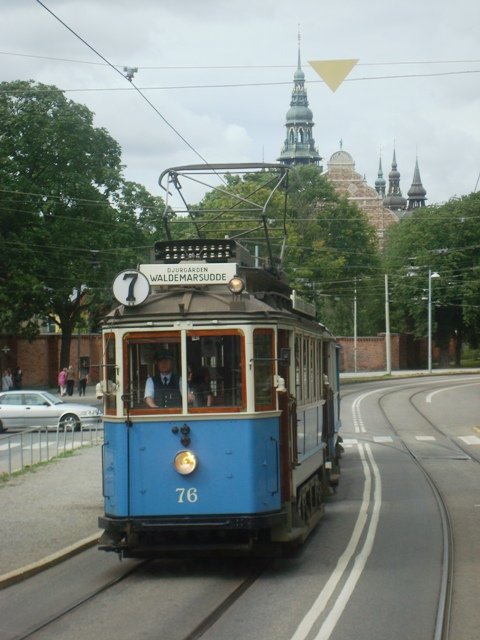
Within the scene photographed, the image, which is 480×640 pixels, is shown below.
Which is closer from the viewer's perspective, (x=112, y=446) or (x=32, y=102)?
(x=112, y=446)

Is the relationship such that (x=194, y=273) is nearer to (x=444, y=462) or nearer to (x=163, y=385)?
(x=163, y=385)

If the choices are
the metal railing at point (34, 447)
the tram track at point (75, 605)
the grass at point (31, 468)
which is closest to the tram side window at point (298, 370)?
the tram track at point (75, 605)

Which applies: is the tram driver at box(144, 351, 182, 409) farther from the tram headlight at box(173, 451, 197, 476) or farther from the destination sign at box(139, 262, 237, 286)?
the destination sign at box(139, 262, 237, 286)

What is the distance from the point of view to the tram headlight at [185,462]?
36.1 feet

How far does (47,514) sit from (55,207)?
121 feet

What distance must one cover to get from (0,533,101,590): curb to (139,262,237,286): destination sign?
9.58 feet

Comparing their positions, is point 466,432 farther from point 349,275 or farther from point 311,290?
point 349,275

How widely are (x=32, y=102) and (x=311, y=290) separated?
23.2 meters

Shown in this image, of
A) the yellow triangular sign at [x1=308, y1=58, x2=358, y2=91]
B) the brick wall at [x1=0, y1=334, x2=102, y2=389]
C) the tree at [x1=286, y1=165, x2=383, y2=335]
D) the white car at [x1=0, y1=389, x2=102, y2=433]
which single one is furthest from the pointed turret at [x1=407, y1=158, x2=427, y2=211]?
the yellow triangular sign at [x1=308, y1=58, x2=358, y2=91]

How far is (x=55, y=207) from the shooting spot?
170 ft

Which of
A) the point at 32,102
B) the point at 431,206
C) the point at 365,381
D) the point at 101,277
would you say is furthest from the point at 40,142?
the point at 431,206

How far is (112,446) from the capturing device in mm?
11297

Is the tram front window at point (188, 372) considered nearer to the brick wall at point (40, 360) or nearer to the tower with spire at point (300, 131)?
the brick wall at point (40, 360)

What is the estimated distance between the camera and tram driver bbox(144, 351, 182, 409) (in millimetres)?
11234
